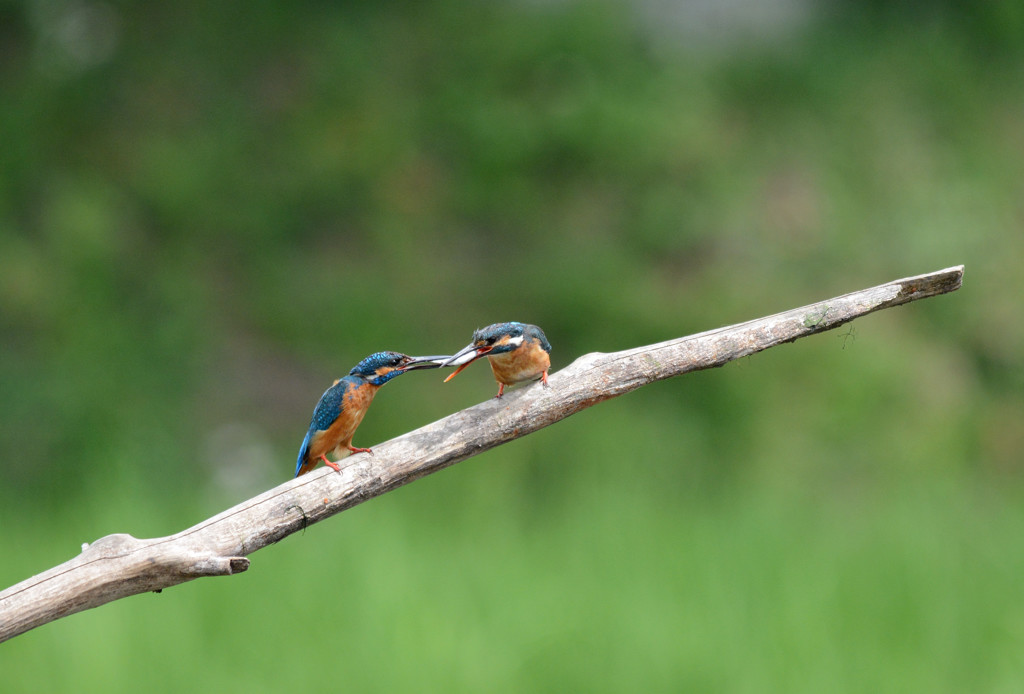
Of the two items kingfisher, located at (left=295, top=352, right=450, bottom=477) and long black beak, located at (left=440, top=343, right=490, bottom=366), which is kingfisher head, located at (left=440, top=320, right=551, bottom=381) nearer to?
long black beak, located at (left=440, top=343, right=490, bottom=366)

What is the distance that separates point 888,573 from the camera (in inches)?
165

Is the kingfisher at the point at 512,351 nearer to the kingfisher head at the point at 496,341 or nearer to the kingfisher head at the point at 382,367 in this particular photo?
the kingfisher head at the point at 496,341

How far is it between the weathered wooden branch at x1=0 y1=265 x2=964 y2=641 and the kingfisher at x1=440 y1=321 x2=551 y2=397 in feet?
0.11

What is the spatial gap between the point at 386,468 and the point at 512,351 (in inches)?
11.6

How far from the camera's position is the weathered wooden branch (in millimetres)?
1549

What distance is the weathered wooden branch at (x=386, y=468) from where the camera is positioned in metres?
1.55

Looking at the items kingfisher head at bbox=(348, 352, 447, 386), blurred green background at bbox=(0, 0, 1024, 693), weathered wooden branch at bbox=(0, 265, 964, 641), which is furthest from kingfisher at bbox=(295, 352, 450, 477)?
blurred green background at bbox=(0, 0, 1024, 693)

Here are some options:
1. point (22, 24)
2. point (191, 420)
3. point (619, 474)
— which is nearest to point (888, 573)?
point (619, 474)

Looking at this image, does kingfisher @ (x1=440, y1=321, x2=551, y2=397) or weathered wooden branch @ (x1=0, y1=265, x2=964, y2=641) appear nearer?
weathered wooden branch @ (x1=0, y1=265, x2=964, y2=641)

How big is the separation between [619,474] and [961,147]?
10.2ft

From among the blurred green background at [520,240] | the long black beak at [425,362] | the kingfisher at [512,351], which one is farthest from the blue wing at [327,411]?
the blurred green background at [520,240]

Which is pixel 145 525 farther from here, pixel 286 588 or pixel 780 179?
pixel 780 179

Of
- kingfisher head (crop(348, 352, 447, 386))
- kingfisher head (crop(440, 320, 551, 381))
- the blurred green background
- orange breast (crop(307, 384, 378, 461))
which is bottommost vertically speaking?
kingfisher head (crop(440, 320, 551, 381))

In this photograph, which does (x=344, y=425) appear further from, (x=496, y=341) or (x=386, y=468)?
(x=496, y=341)
